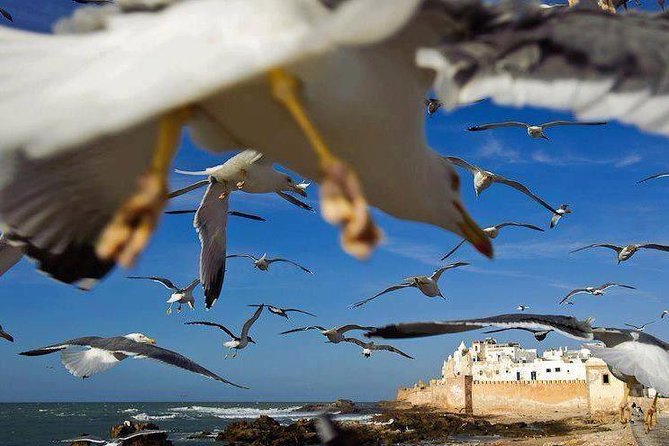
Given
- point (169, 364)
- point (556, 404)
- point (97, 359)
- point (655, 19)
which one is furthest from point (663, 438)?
point (556, 404)

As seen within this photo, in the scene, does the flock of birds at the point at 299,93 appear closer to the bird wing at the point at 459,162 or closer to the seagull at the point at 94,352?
the seagull at the point at 94,352

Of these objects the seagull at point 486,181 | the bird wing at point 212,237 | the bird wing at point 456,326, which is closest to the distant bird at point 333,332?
the seagull at point 486,181

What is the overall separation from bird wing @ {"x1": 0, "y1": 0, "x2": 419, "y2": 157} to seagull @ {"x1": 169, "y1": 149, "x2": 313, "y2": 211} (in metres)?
4.81

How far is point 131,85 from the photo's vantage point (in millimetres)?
1453

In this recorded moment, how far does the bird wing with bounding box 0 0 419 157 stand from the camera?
4.64 ft

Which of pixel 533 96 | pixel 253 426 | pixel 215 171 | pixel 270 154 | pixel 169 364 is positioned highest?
pixel 215 171

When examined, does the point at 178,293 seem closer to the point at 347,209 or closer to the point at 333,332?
the point at 333,332

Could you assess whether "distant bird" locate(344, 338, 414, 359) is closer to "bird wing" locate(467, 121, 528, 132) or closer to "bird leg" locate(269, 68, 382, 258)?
"bird wing" locate(467, 121, 528, 132)

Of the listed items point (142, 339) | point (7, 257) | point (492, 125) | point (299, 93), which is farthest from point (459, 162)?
point (299, 93)

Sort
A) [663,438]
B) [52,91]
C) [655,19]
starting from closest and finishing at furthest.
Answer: [52,91], [655,19], [663,438]

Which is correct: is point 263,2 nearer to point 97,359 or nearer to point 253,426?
point 97,359

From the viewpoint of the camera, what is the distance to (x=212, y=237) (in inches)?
247

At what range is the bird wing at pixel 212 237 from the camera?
5.00 metres

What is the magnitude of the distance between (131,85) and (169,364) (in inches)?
123
